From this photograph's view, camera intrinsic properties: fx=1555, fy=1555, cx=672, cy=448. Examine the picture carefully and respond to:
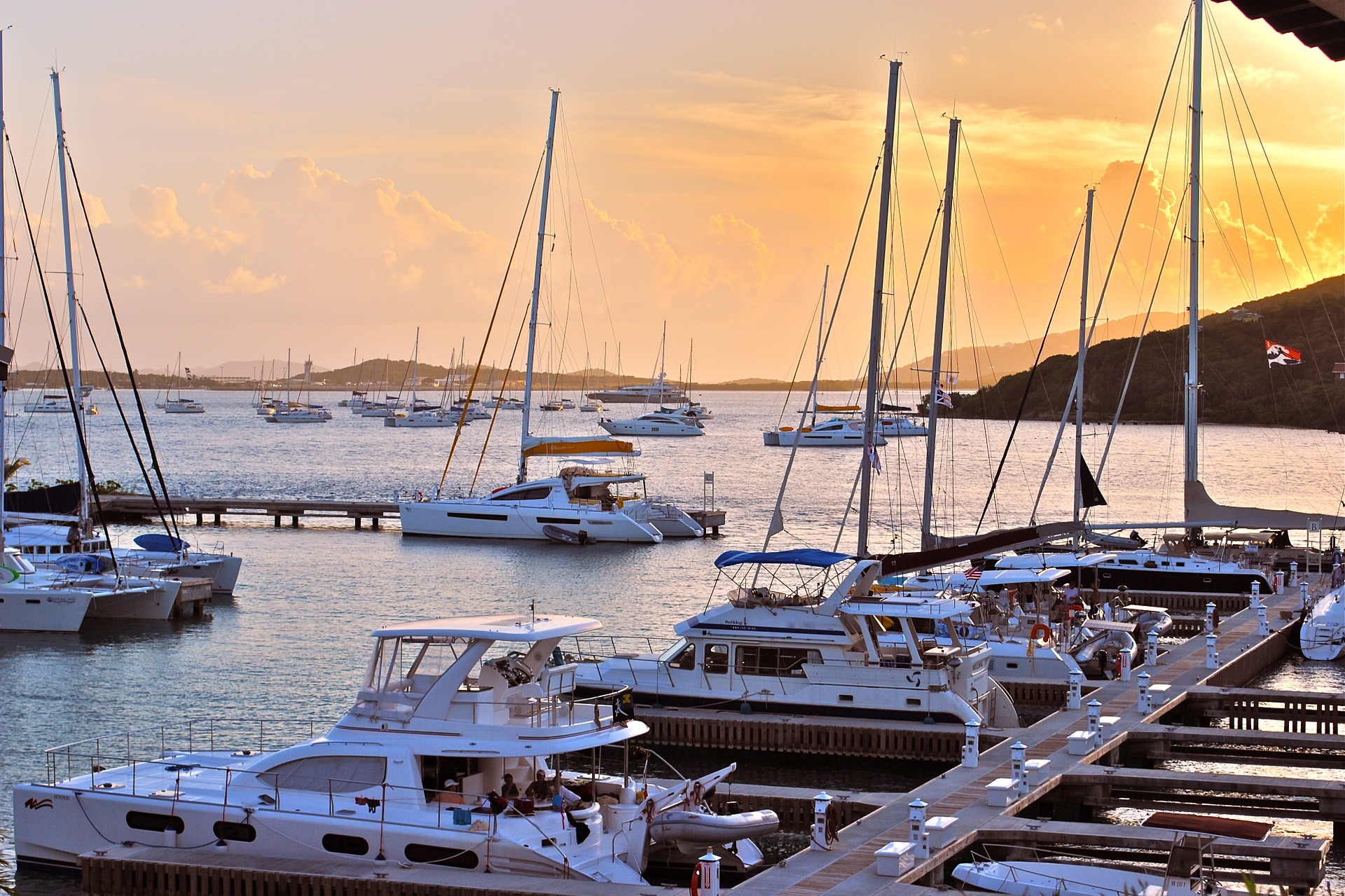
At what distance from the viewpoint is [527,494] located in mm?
71250

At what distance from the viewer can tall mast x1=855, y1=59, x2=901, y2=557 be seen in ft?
127

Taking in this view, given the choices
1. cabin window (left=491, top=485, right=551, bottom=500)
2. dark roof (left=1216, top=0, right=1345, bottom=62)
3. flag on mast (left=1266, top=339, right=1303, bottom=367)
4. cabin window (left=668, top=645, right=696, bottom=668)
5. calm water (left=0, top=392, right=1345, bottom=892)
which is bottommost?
calm water (left=0, top=392, right=1345, bottom=892)

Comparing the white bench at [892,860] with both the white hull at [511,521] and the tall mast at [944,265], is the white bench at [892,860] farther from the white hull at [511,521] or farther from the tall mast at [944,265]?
the white hull at [511,521]

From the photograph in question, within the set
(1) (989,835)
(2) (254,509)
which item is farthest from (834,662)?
(2) (254,509)

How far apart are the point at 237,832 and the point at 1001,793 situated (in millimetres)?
10811

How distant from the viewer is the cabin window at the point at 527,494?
71.1 meters

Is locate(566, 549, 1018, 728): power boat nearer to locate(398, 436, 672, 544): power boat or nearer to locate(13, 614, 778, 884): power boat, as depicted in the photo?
locate(13, 614, 778, 884): power boat

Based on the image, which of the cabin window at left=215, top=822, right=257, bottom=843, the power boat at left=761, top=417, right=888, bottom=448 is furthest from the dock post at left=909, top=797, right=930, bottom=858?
the power boat at left=761, top=417, right=888, bottom=448

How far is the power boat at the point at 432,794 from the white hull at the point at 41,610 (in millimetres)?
22809

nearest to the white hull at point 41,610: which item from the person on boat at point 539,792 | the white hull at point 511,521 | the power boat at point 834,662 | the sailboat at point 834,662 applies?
the sailboat at point 834,662

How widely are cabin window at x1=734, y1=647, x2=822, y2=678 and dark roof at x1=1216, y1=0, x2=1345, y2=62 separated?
24.9 m

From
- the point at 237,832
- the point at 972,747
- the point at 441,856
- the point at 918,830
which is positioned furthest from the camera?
the point at 972,747

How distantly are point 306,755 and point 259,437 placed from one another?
587 feet

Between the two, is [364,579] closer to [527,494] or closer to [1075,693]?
[527,494]
